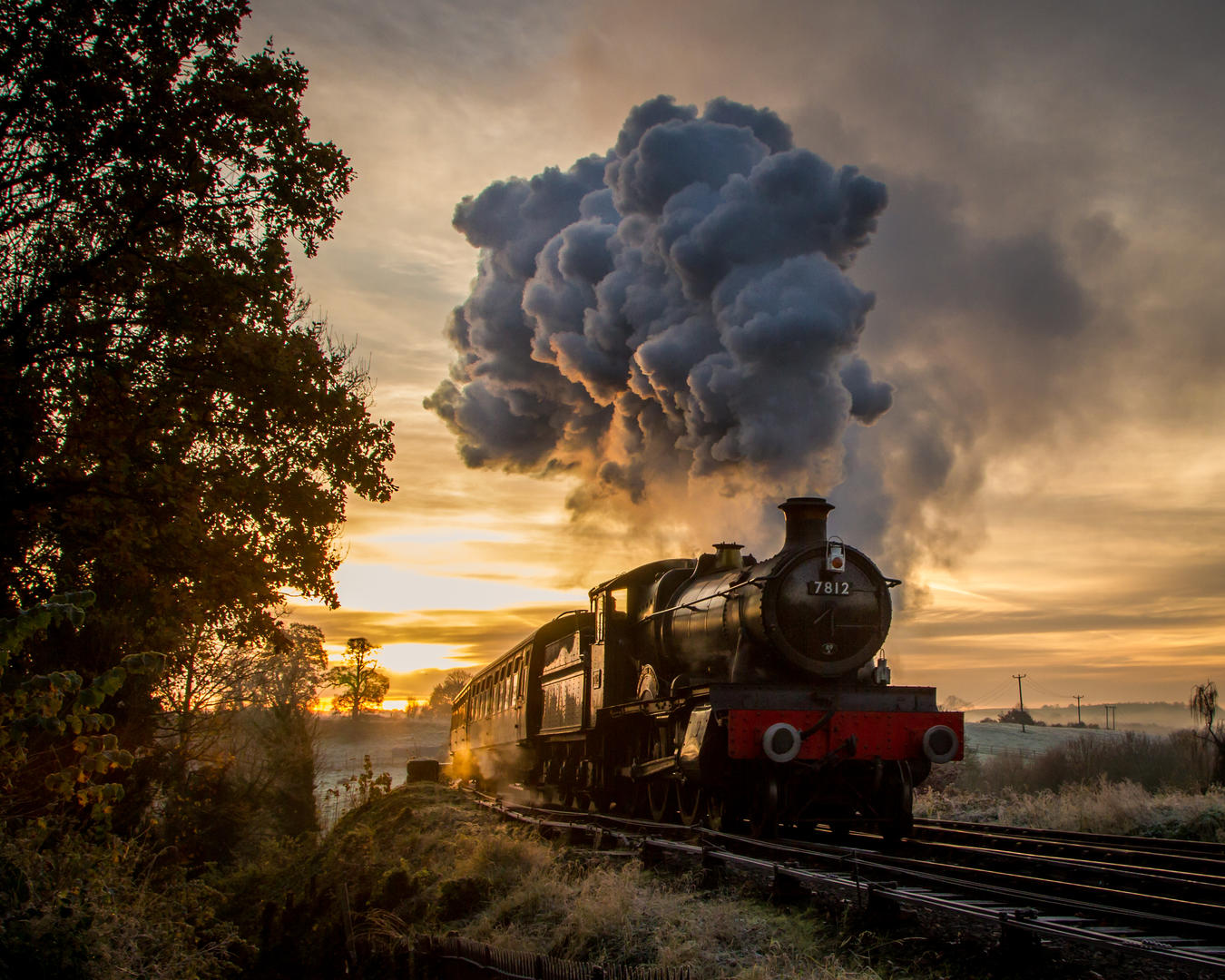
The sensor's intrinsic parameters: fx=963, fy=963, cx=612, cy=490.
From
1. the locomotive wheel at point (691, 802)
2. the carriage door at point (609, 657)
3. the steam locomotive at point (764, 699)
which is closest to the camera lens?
the steam locomotive at point (764, 699)

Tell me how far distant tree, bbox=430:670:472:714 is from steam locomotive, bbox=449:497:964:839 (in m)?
Answer: 64.4

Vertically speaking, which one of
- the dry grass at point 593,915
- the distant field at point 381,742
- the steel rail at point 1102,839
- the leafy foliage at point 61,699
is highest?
the leafy foliage at point 61,699

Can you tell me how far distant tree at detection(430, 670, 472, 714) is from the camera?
80.1 meters

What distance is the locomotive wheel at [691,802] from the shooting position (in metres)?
9.88

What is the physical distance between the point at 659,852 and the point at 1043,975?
13.0 ft

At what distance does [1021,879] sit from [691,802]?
4.23 meters

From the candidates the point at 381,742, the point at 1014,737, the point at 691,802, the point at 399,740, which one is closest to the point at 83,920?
the point at 691,802

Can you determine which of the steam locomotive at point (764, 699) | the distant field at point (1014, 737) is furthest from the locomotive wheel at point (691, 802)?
the distant field at point (1014, 737)

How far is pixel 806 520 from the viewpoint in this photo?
34.1 feet

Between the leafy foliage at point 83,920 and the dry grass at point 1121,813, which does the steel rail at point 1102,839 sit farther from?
the leafy foliage at point 83,920

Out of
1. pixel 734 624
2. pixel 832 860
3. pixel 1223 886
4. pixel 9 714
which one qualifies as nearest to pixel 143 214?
pixel 9 714

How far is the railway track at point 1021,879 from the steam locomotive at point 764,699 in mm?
562

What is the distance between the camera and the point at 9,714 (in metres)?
4.64

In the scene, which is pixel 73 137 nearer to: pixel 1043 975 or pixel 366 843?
pixel 366 843
